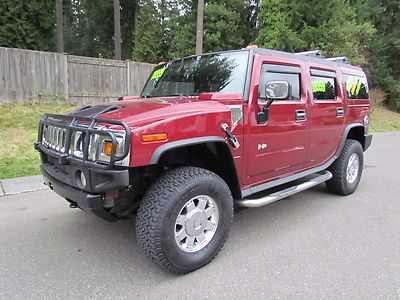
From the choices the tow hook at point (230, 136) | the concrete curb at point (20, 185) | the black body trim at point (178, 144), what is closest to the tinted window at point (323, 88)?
the tow hook at point (230, 136)

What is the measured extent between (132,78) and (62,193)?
10.4 m

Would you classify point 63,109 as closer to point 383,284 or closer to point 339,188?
point 339,188

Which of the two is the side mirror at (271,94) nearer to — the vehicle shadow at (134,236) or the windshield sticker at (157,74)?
the vehicle shadow at (134,236)

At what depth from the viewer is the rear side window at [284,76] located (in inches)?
140

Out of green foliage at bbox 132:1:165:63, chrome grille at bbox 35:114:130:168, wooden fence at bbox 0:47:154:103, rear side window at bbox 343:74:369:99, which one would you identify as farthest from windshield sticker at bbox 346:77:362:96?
green foliage at bbox 132:1:165:63

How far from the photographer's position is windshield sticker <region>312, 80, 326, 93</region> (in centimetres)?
427

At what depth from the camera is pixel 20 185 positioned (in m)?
5.38

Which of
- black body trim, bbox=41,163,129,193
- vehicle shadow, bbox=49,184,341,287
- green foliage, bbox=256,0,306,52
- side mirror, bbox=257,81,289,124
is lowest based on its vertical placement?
vehicle shadow, bbox=49,184,341,287

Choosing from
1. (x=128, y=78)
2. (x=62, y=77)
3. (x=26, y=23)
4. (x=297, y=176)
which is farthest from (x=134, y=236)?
(x=26, y=23)

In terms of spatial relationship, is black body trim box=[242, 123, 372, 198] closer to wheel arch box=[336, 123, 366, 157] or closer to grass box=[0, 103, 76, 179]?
wheel arch box=[336, 123, 366, 157]

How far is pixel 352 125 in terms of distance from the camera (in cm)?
503

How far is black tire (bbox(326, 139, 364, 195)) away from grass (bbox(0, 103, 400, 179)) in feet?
16.3

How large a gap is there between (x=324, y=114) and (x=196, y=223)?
2428mm

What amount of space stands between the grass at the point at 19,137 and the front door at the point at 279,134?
430cm
